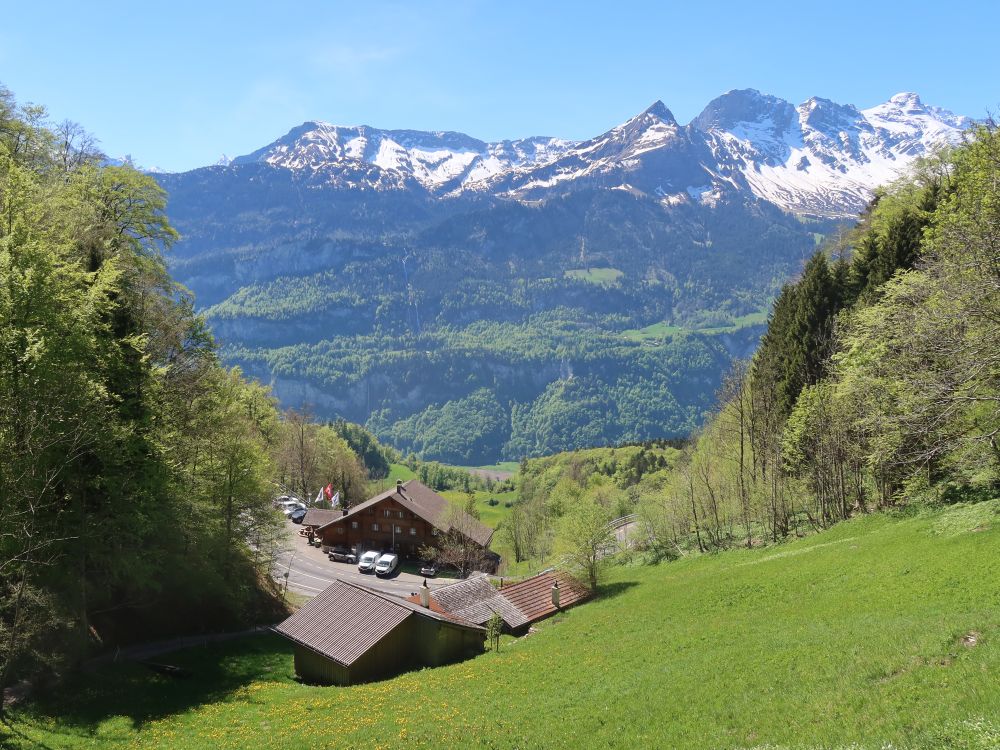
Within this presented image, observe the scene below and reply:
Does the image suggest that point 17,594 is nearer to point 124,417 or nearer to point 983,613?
point 124,417

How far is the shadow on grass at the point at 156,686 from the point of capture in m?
22.6

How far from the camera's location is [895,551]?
1016 inches

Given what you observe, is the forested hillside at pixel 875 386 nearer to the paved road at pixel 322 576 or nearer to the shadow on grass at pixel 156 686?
the shadow on grass at pixel 156 686

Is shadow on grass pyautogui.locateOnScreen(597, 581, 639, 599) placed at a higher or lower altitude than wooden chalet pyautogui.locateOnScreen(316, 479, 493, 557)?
higher

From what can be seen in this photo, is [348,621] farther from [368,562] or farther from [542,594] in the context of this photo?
[368,562]

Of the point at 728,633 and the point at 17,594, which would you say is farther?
the point at 728,633

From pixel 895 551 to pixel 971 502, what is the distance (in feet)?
15.2

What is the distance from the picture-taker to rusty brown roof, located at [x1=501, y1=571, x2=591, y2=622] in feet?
136

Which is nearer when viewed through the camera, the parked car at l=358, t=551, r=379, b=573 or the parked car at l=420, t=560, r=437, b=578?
the parked car at l=358, t=551, r=379, b=573

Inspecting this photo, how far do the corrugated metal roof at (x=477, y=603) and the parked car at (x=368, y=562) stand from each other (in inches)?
1126

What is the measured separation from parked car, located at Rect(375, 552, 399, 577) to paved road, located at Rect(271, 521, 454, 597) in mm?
737

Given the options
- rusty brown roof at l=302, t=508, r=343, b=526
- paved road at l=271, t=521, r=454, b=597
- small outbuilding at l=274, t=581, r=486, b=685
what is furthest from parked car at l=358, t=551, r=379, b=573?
small outbuilding at l=274, t=581, r=486, b=685

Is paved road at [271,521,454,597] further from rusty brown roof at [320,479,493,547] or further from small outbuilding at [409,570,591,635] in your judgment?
small outbuilding at [409,570,591,635]

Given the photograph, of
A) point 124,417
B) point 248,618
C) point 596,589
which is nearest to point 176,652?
point 248,618
